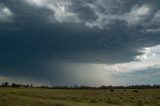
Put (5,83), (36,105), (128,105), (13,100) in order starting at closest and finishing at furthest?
(36,105)
(13,100)
(128,105)
(5,83)

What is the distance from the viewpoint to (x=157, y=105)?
62750 millimetres

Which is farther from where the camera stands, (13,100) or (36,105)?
(13,100)

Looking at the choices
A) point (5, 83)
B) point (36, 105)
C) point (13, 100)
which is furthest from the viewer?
point (5, 83)

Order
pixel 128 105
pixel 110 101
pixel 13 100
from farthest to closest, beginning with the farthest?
pixel 110 101 < pixel 128 105 < pixel 13 100

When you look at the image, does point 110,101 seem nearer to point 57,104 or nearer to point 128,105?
point 128,105

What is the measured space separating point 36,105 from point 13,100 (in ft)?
19.7

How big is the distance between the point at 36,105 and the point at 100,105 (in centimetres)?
1201

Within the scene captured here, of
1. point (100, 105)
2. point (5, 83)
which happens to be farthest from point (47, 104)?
point (5, 83)

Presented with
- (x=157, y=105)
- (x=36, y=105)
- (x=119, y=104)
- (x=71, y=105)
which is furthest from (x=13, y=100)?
(x=157, y=105)

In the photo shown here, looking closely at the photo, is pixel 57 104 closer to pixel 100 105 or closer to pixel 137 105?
pixel 100 105

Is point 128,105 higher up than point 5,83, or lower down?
lower down

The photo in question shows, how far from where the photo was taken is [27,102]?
173 ft

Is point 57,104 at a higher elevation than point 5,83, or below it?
below

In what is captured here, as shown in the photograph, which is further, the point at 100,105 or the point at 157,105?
the point at 157,105
